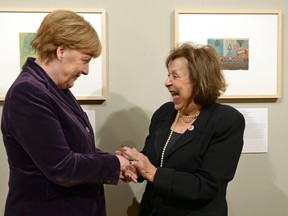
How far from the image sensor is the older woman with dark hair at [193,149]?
1.30 m

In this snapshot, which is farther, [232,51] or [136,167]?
[232,51]

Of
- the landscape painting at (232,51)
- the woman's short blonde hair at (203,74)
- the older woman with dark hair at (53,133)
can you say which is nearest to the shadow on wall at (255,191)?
the landscape painting at (232,51)

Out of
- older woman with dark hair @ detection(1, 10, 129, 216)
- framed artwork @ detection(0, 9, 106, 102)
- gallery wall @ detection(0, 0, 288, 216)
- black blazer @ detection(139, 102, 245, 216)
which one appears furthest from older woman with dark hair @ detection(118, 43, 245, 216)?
framed artwork @ detection(0, 9, 106, 102)

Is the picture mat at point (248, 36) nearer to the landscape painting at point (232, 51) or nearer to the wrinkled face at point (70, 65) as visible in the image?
the landscape painting at point (232, 51)

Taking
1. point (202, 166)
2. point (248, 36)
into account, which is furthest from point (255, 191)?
point (248, 36)

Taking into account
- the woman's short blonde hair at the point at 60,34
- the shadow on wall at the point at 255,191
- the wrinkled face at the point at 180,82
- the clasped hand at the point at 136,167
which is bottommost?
the shadow on wall at the point at 255,191

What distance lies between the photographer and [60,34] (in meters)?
1.11

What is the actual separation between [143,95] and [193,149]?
531 millimetres

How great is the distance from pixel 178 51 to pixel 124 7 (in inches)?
18.3

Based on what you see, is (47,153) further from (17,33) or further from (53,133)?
(17,33)

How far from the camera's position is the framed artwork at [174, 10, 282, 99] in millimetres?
1729

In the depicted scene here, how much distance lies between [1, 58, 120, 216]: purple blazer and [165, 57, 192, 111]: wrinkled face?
372mm

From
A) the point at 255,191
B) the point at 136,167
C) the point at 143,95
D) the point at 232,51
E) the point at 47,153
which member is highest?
the point at 232,51

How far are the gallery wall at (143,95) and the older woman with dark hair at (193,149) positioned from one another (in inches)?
13.2
